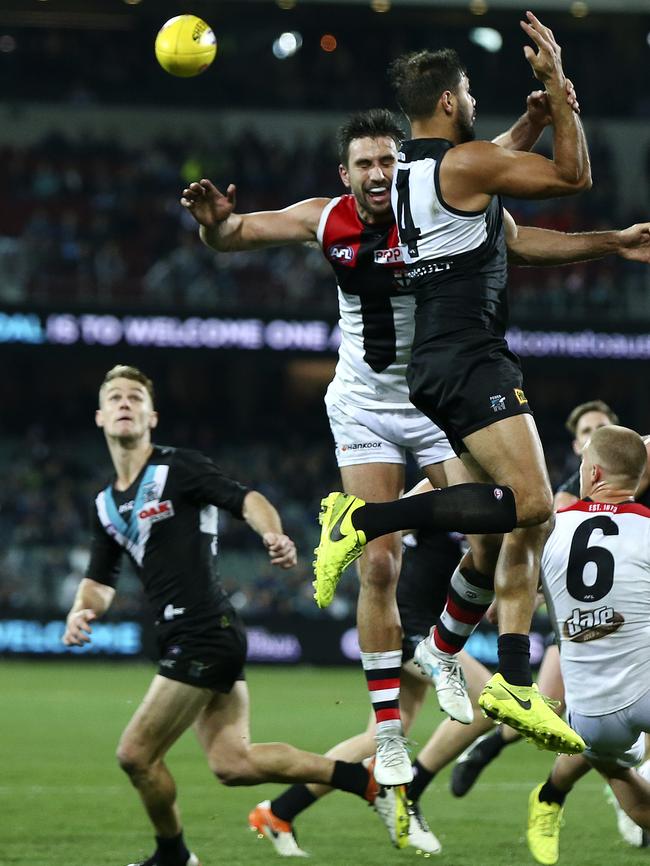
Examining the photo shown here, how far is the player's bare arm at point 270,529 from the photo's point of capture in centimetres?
596

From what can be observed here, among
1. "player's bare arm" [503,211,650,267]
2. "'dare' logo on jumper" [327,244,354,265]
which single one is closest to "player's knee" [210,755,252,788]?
"'dare' logo on jumper" [327,244,354,265]

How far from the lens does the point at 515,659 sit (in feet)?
18.9

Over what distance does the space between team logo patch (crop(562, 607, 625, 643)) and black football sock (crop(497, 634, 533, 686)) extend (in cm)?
36

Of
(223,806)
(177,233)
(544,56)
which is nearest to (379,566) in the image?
(544,56)

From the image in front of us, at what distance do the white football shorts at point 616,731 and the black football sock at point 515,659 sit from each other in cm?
49

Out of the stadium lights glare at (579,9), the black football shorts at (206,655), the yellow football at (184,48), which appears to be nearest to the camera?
the black football shorts at (206,655)

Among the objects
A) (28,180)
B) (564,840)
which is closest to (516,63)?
(28,180)

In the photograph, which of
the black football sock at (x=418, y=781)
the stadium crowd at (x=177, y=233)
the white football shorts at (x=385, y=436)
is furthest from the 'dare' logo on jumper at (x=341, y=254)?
the stadium crowd at (x=177, y=233)

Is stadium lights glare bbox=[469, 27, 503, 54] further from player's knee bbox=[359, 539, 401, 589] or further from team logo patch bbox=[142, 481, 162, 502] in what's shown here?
player's knee bbox=[359, 539, 401, 589]

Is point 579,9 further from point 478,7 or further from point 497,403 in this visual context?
point 497,403

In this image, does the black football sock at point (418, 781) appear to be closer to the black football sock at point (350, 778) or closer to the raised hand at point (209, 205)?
the black football sock at point (350, 778)

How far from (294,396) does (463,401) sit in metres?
21.9

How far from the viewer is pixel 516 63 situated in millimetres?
Answer: 29375

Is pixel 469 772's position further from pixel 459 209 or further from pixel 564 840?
pixel 459 209
